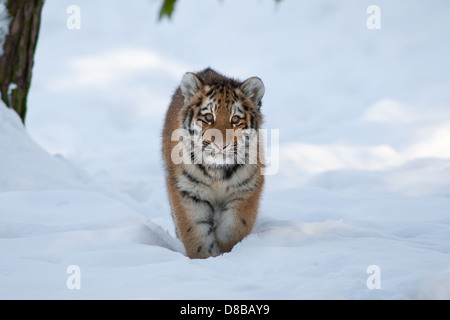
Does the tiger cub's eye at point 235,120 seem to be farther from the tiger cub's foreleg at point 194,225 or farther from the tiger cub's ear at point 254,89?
the tiger cub's foreleg at point 194,225

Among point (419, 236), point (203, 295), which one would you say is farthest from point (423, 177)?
point (203, 295)

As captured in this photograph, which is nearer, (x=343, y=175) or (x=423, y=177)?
(x=423, y=177)

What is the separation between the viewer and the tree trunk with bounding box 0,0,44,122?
18.3ft

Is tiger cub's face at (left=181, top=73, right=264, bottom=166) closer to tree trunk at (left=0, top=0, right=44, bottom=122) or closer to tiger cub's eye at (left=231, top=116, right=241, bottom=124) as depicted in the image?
tiger cub's eye at (left=231, top=116, right=241, bottom=124)

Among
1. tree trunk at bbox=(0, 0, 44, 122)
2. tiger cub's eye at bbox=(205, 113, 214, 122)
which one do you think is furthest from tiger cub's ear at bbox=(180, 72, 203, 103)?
tree trunk at bbox=(0, 0, 44, 122)

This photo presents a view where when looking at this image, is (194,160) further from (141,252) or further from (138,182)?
(138,182)

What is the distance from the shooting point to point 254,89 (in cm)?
399

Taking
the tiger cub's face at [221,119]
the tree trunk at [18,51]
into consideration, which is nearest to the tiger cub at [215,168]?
the tiger cub's face at [221,119]

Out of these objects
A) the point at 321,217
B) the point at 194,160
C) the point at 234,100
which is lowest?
the point at 321,217

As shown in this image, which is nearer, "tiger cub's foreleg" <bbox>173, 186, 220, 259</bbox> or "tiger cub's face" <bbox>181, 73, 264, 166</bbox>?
"tiger cub's face" <bbox>181, 73, 264, 166</bbox>

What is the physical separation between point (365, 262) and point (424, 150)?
5.25 meters

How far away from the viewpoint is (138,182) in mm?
6793
